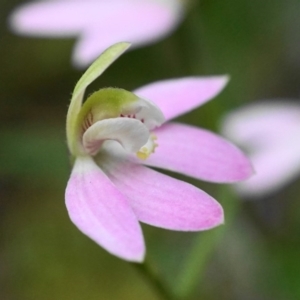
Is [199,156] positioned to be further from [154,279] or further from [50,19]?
[50,19]

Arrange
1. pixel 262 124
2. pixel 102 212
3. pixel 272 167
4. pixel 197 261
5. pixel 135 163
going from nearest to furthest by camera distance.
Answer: pixel 102 212 → pixel 135 163 → pixel 197 261 → pixel 272 167 → pixel 262 124

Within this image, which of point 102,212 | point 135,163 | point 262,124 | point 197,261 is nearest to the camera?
point 102,212

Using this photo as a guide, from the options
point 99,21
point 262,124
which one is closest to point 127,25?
point 99,21

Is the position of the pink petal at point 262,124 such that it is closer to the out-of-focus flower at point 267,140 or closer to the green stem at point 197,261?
the out-of-focus flower at point 267,140

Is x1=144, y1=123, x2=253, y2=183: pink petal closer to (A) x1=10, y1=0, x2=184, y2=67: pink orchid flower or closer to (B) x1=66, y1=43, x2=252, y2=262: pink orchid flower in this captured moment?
(B) x1=66, y1=43, x2=252, y2=262: pink orchid flower

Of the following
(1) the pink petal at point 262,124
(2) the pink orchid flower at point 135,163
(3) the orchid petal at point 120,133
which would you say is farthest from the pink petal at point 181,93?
(1) the pink petal at point 262,124

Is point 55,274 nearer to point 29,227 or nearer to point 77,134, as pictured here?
point 29,227
